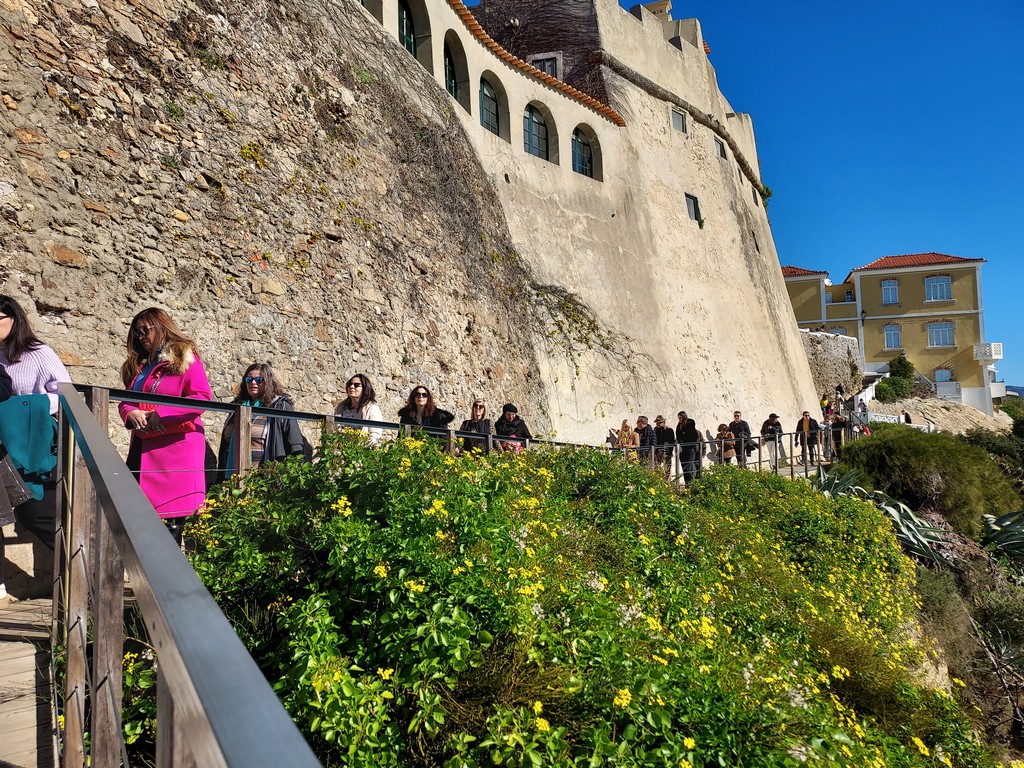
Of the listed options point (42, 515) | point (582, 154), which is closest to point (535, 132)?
point (582, 154)

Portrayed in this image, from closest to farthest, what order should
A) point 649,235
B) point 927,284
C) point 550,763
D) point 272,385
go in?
point 550,763 < point 272,385 < point 649,235 < point 927,284

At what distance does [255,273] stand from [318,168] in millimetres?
2144

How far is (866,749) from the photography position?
3.96 m

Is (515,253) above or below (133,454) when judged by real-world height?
above

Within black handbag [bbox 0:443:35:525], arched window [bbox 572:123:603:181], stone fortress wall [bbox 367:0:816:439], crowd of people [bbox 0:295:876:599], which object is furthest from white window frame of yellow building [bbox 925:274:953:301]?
black handbag [bbox 0:443:35:525]

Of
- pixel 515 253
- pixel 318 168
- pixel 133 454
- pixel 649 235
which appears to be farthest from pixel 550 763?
pixel 649 235

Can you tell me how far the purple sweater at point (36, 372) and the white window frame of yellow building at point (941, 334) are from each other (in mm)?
49608

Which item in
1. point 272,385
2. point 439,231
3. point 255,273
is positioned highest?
point 439,231

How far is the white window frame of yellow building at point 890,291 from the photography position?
1790 inches

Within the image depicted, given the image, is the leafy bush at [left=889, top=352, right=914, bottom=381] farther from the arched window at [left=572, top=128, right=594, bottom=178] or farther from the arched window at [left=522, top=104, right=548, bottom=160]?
the arched window at [left=522, top=104, right=548, bottom=160]

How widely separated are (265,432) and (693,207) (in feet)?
61.6

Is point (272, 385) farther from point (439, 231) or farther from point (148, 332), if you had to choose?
point (439, 231)

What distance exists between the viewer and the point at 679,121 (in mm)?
21297

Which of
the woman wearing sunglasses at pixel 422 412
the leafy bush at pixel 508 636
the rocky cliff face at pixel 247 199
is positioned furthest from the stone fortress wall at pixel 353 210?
the leafy bush at pixel 508 636
